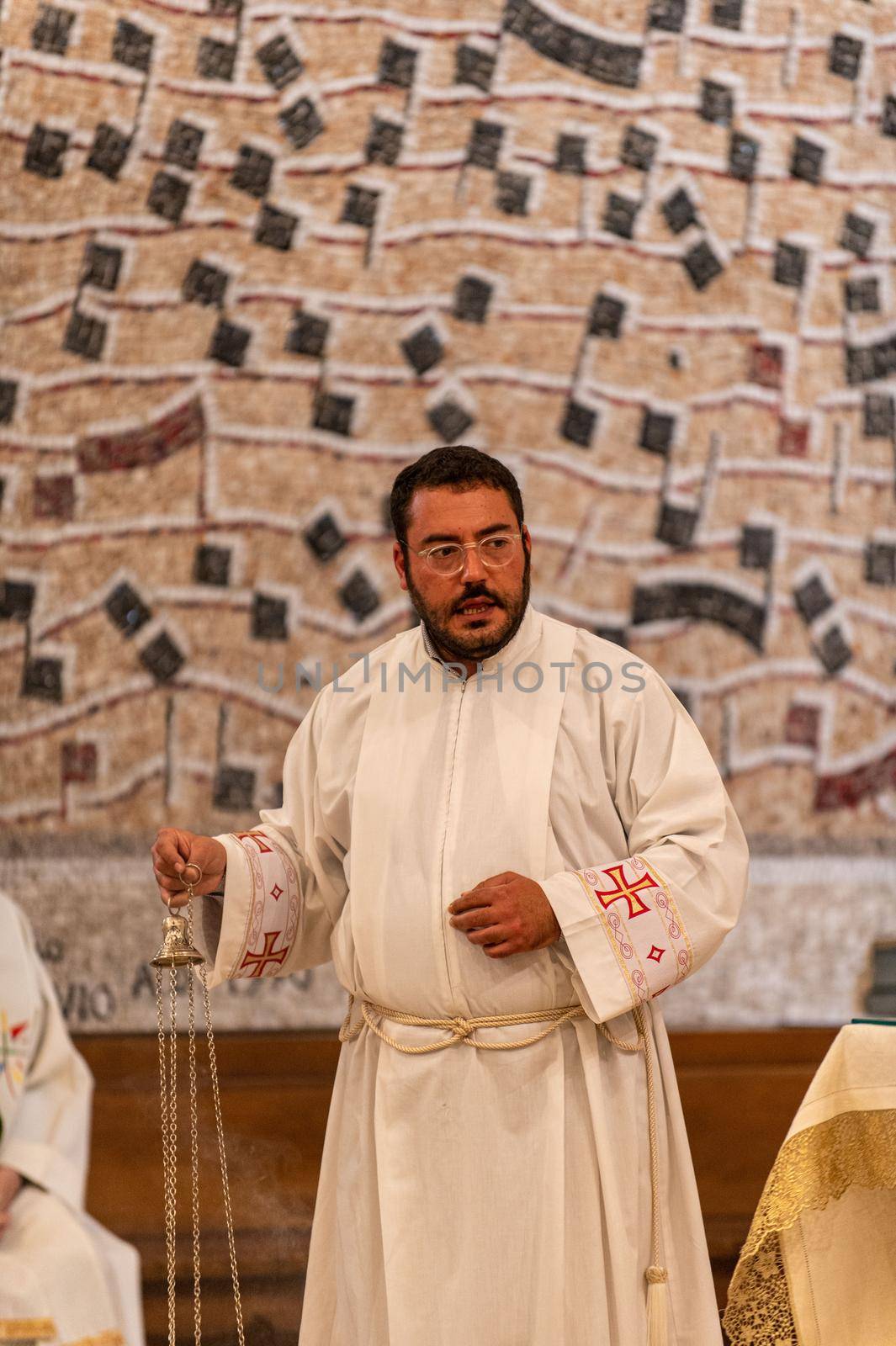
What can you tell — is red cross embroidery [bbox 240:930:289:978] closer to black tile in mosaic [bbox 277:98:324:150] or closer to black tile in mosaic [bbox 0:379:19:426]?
black tile in mosaic [bbox 0:379:19:426]

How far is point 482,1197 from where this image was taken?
2314 millimetres

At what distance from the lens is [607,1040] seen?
7.87 feet

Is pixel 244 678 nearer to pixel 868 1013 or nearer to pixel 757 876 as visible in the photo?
pixel 757 876

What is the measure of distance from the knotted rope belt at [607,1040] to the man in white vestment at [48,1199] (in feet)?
4.70

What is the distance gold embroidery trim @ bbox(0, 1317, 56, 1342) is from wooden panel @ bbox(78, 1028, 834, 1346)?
32 centimetres

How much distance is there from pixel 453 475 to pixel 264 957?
3.15 ft

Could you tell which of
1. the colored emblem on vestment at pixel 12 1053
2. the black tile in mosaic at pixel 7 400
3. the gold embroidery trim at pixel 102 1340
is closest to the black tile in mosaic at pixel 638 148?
the black tile in mosaic at pixel 7 400

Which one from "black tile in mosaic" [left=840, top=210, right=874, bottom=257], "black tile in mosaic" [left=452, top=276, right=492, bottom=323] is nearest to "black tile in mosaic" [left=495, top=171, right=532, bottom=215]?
"black tile in mosaic" [left=452, top=276, right=492, bottom=323]

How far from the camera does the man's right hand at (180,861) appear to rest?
240 cm

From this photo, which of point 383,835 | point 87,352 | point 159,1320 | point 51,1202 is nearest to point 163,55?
point 87,352

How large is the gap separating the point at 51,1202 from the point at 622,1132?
67.8 inches

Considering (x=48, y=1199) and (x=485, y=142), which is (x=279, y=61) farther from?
Answer: (x=48, y=1199)

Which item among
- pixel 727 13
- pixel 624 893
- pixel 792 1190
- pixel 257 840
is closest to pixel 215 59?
pixel 727 13

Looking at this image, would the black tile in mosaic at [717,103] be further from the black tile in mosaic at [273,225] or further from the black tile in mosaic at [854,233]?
the black tile in mosaic at [273,225]
